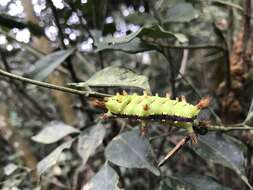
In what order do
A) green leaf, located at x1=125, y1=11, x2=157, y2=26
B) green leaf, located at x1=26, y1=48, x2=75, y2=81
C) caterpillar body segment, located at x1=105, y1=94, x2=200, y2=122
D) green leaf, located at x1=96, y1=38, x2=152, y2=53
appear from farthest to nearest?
1. green leaf, located at x1=125, y1=11, x2=157, y2=26
2. green leaf, located at x1=26, y1=48, x2=75, y2=81
3. green leaf, located at x1=96, y1=38, x2=152, y2=53
4. caterpillar body segment, located at x1=105, y1=94, x2=200, y2=122

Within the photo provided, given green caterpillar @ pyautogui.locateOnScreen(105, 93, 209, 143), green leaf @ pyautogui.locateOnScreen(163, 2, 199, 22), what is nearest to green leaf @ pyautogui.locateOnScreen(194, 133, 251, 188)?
green caterpillar @ pyautogui.locateOnScreen(105, 93, 209, 143)

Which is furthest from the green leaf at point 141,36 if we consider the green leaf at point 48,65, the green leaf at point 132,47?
the green leaf at point 48,65

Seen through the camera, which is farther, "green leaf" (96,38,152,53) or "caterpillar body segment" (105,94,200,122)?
"green leaf" (96,38,152,53)

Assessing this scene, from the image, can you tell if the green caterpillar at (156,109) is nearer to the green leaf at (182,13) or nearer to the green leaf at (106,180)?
the green leaf at (106,180)

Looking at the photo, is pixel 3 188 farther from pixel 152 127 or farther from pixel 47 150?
pixel 47 150

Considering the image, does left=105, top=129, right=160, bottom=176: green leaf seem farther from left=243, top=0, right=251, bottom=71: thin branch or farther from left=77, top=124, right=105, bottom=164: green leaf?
left=243, top=0, right=251, bottom=71: thin branch

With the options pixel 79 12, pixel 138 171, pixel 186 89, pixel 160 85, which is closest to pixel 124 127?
pixel 79 12
